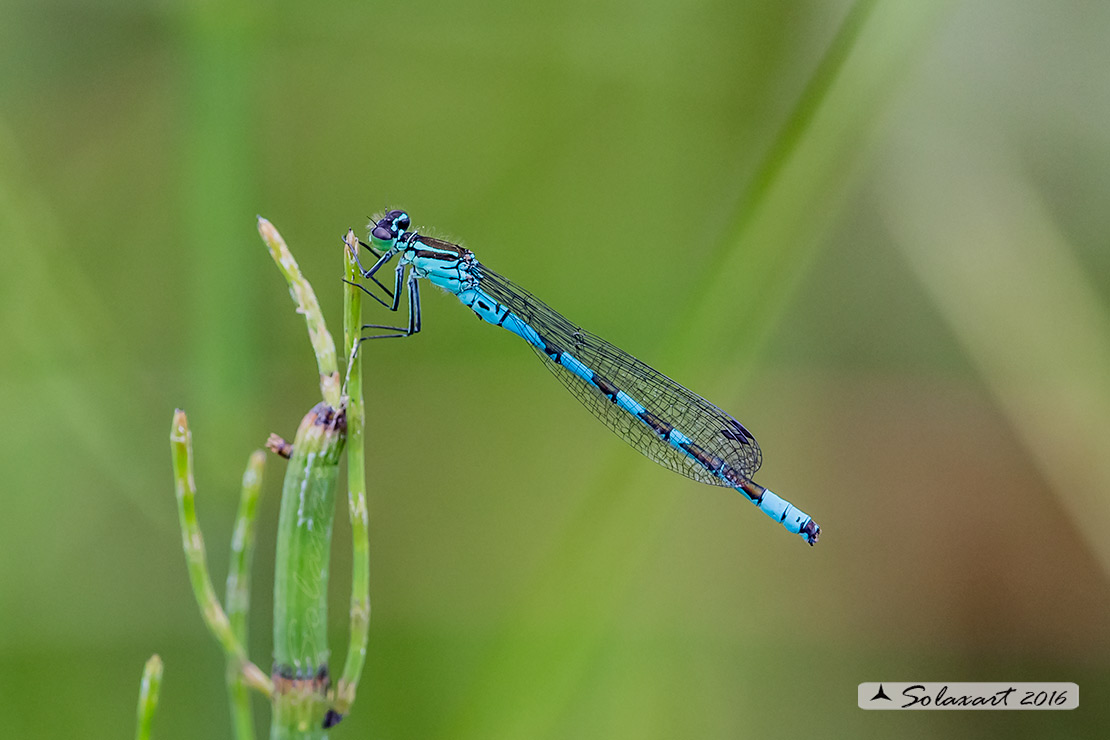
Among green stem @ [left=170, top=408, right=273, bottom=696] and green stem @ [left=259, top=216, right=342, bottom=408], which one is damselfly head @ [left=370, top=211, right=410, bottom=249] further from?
green stem @ [left=170, top=408, right=273, bottom=696]

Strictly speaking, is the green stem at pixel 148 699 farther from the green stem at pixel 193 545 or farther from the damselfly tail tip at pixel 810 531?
the damselfly tail tip at pixel 810 531

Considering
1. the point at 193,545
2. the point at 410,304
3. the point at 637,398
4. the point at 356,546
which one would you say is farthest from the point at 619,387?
the point at 193,545

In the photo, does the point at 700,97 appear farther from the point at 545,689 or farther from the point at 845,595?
the point at 545,689

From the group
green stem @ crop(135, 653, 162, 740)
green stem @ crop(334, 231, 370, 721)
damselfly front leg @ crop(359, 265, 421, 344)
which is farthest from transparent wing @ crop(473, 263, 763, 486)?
green stem @ crop(135, 653, 162, 740)

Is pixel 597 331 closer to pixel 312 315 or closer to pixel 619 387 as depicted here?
pixel 619 387

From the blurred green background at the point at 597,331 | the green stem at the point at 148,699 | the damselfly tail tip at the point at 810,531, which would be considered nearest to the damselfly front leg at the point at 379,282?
the blurred green background at the point at 597,331

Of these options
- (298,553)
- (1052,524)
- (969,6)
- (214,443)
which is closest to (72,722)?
(214,443)
